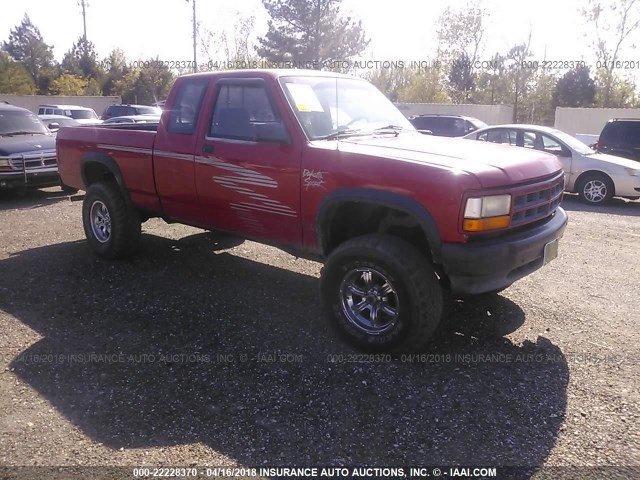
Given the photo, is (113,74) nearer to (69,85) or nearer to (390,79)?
(69,85)

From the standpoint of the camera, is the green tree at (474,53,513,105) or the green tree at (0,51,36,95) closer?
the green tree at (474,53,513,105)

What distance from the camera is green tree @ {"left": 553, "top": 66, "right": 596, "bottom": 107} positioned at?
36.2m

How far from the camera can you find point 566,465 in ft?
9.06

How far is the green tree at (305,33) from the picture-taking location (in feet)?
128

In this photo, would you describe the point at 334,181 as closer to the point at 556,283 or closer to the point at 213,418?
the point at 213,418

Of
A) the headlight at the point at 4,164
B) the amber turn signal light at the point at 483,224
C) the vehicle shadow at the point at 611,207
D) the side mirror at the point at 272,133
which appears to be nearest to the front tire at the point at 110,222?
the side mirror at the point at 272,133

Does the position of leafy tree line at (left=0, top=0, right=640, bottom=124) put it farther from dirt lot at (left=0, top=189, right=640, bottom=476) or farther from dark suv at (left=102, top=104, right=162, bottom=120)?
dirt lot at (left=0, top=189, right=640, bottom=476)

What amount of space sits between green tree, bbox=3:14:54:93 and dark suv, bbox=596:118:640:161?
5396 centimetres

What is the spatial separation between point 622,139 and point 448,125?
4804mm

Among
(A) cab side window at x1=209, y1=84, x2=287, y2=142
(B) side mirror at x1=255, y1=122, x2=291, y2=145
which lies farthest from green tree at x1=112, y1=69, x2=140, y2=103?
(B) side mirror at x1=255, y1=122, x2=291, y2=145

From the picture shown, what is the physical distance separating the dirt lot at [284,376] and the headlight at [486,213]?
1.00m

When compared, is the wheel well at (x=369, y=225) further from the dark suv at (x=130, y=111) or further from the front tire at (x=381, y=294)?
the dark suv at (x=130, y=111)

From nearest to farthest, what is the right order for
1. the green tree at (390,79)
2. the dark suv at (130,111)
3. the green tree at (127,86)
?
the dark suv at (130,111)
the green tree at (127,86)
the green tree at (390,79)

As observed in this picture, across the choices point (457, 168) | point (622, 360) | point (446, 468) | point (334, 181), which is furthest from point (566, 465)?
point (334, 181)
